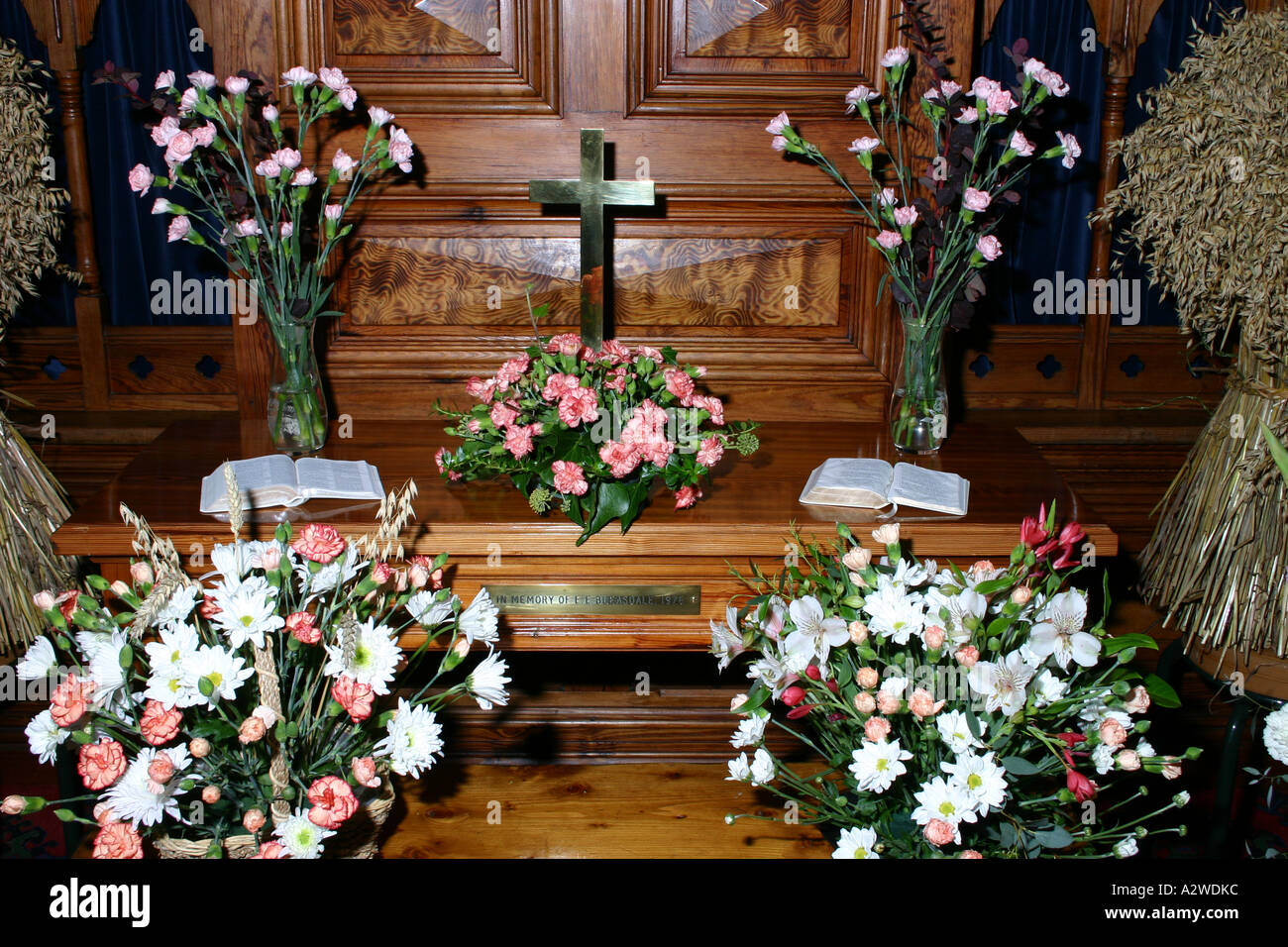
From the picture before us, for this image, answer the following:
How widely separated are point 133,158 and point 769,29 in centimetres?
182

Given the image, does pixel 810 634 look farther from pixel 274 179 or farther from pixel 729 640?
pixel 274 179

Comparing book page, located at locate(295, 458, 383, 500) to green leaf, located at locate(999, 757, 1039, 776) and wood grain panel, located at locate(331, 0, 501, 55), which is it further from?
green leaf, located at locate(999, 757, 1039, 776)

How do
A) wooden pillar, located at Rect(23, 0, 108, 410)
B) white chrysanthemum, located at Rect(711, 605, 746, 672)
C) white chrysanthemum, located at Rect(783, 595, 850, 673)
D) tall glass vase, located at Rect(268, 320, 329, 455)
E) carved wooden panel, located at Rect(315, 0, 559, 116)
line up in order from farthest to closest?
wooden pillar, located at Rect(23, 0, 108, 410)
carved wooden panel, located at Rect(315, 0, 559, 116)
tall glass vase, located at Rect(268, 320, 329, 455)
white chrysanthemum, located at Rect(711, 605, 746, 672)
white chrysanthemum, located at Rect(783, 595, 850, 673)

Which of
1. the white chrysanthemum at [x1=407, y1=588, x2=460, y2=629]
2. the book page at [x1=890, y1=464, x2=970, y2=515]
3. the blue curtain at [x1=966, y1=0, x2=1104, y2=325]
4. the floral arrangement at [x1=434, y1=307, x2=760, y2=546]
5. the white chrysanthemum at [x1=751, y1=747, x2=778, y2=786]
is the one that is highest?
the blue curtain at [x1=966, y1=0, x2=1104, y2=325]

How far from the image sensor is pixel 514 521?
205cm

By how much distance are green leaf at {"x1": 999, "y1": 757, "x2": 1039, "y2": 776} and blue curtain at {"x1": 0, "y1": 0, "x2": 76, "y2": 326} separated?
2764 mm

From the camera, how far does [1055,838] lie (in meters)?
1.37

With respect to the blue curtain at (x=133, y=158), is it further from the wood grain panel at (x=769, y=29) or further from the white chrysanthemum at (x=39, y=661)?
the white chrysanthemum at (x=39, y=661)

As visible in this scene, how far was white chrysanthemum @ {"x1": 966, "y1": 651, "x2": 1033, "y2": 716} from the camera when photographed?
1.34 metres

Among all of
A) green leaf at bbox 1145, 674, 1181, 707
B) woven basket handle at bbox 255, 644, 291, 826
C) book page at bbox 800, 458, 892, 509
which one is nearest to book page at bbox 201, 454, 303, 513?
woven basket handle at bbox 255, 644, 291, 826

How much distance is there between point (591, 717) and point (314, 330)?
1141 mm

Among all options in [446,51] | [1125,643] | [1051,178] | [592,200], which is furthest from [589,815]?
[1051,178]

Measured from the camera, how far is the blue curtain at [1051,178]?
315 cm

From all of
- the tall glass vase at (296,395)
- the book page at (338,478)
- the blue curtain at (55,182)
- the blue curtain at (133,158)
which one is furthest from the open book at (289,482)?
the blue curtain at (55,182)
